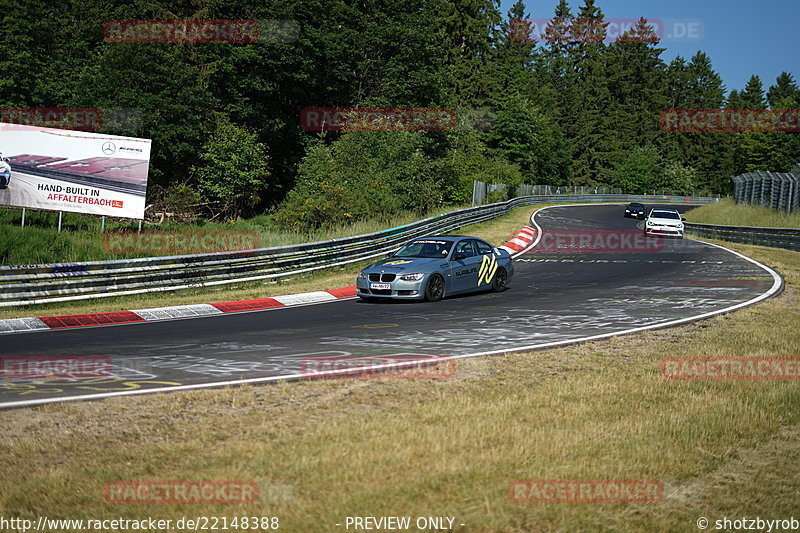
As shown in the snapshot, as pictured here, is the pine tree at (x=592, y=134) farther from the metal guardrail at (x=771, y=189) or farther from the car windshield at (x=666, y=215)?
the car windshield at (x=666, y=215)

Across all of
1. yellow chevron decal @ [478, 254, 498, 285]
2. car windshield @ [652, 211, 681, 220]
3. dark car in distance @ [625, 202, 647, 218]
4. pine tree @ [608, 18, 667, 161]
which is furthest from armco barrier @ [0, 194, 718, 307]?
pine tree @ [608, 18, 667, 161]

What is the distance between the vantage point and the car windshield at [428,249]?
1772 cm

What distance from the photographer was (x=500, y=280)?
18.8 m

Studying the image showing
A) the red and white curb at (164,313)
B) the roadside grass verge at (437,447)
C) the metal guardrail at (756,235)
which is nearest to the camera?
the roadside grass verge at (437,447)

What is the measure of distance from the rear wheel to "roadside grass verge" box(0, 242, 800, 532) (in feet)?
23.7

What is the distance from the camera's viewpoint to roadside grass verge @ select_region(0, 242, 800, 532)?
512 centimetres

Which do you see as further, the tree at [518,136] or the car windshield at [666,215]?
the tree at [518,136]

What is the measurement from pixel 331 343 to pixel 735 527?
7.43m

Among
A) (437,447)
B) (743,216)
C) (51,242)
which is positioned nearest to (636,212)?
(743,216)

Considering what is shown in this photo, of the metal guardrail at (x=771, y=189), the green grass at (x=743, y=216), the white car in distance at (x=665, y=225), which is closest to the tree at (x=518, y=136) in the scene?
the green grass at (x=743, y=216)

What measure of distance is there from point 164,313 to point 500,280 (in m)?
7.89

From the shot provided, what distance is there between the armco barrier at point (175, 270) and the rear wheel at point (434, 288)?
570 centimetres

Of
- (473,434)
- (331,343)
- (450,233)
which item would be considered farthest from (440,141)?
(473,434)

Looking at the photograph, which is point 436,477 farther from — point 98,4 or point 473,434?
point 98,4
